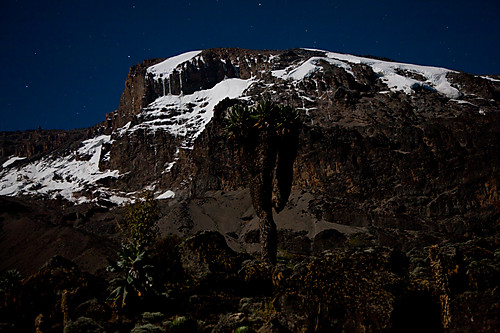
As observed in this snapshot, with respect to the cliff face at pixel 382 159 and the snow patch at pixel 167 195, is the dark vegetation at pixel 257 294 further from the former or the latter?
the snow patch at pixel 167 195

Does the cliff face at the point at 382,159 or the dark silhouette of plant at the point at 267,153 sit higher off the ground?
the cliff face at the point at 382,159

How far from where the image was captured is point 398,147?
389 ft

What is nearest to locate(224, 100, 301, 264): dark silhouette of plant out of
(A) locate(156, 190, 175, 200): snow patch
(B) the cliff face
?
(B) the cliff face

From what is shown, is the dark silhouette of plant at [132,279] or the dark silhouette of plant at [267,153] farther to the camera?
the dark silhouette of plant at [267,153]

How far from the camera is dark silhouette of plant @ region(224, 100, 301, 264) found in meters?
24.8

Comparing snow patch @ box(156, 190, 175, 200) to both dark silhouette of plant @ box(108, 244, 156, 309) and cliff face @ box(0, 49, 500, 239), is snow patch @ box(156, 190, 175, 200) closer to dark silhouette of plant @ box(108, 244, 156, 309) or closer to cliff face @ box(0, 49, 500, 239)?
cliff face @ box(0, 49, 500, 239)

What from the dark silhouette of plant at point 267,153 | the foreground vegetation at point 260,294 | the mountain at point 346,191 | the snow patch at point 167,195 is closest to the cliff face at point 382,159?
the mountain at point 346,191

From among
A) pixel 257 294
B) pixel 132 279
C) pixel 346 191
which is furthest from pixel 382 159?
pixel 132 279

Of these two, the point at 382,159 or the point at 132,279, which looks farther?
the point at 382,159

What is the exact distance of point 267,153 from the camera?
24812 mm

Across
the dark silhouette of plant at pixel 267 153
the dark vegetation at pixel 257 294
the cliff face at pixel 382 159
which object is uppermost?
the cliff face at pixel 382 159

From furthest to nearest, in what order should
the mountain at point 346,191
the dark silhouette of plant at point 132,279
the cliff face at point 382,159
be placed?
the cliff face at point 382,159, the mountain at point 346,191, the dark silhouette of plant at point 132,279

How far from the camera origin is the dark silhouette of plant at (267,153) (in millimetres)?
24828

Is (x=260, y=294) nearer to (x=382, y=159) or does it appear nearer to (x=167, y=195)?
(x=382, y=159)
